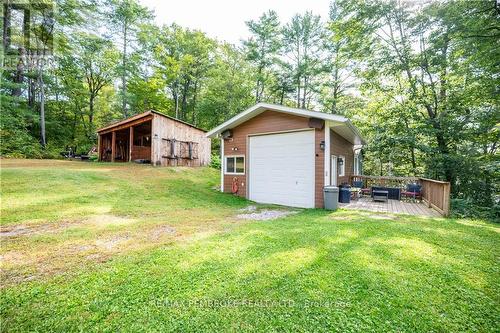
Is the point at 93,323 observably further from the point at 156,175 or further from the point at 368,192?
the point at 368,192

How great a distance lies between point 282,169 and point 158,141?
9.07 meters

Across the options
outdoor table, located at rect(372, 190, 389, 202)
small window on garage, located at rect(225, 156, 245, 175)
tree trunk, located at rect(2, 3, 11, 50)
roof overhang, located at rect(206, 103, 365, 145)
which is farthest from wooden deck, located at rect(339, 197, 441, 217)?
tree trunk, located at rect(2, 3, 11, 50)

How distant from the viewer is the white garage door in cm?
808

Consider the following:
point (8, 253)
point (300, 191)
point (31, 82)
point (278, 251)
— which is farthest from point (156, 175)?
point (31, 82)

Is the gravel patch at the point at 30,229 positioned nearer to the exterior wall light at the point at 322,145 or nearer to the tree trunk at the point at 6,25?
the exterior wall light at the point at 322,145

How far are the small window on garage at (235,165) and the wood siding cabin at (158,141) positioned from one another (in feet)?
9.61

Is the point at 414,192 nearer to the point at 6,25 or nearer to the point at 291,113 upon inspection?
the point at 291,113

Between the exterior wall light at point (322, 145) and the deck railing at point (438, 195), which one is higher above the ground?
the exterior wall light at point (322, 145)

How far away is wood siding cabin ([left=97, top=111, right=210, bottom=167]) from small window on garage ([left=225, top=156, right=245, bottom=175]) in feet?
9.61

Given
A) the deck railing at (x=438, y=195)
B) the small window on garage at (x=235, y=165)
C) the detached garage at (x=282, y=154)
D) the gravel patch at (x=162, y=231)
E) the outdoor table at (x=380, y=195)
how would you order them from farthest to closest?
the small window on garage at (x=235, y=165)
the outdoor table at (x=380, y=195)
the detached garage at (x=282, y=154)
the deck railing at (x=438, y=195)
the gravel patch at (x=162, y=231)

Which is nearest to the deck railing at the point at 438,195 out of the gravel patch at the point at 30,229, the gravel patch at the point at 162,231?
the gravel patch at the point at 162,231

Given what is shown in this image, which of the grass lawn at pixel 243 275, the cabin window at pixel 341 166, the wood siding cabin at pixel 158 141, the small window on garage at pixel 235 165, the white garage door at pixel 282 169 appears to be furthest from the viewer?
the wood siding cabin at pixel 158 141

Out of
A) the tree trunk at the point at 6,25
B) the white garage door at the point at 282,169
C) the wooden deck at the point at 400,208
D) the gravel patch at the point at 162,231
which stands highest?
the tree trunk at the point at 6,25

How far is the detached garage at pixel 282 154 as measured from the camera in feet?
25.5
